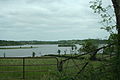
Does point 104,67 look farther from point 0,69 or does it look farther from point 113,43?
point 0,69

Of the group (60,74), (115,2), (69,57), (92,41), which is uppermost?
(115,2)

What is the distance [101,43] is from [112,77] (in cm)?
77

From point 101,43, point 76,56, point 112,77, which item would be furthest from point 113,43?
point 76,56

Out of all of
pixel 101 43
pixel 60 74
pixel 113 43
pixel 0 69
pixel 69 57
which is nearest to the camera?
pixel 113 43

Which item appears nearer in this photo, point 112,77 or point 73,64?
point 112,77

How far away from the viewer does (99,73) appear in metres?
5.28

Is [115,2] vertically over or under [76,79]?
over

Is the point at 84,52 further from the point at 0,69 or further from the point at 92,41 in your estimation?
the point at 0,69

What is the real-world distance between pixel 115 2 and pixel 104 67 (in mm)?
1456

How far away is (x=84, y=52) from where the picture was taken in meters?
5.65

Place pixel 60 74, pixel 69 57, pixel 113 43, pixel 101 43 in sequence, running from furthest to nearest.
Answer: pixel 69 57, pixel 60 74, pixel 101 43, pixel 113 43

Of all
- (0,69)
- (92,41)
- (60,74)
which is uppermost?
(92,41)

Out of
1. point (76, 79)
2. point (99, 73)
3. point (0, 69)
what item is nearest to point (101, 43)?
point (99, 73)

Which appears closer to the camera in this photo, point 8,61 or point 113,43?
point 113,43
